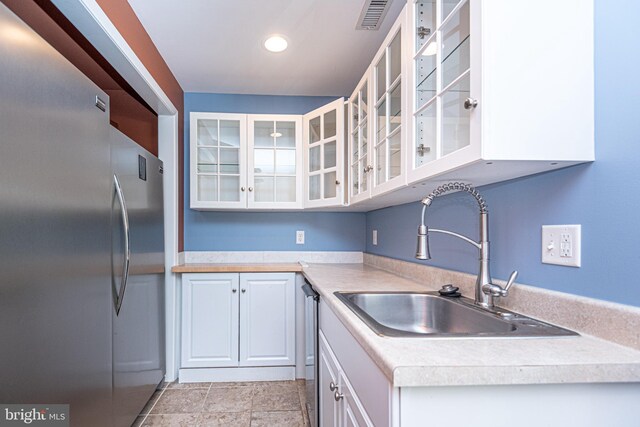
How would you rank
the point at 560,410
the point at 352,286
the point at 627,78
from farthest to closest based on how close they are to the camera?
the point at 352,286
the point at 627,78
the point at 560,410

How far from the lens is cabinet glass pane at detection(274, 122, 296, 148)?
9.41 feet

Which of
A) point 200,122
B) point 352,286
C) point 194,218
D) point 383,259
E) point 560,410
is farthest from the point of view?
point 194,218

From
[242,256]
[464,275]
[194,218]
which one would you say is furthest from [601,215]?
[194,218]

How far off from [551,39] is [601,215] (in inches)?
18.6

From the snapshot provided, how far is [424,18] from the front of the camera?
123 cm

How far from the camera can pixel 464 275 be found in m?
1.46

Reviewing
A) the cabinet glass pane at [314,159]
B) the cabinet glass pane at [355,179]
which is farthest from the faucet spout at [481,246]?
the cabinet glass pane at [314,159]

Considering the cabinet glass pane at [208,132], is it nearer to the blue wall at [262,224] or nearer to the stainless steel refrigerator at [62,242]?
the blue wall at [262,224]

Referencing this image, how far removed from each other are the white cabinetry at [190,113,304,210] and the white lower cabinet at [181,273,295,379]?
627 mm

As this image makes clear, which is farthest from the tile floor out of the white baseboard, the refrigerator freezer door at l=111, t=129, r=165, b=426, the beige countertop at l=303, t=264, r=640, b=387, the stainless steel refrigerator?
the beige countertop at l=303, t=264, r=640, b=387

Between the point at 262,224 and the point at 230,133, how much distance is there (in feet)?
2.74

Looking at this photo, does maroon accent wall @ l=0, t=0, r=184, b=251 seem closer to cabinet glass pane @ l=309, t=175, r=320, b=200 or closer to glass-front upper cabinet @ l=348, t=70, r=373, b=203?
cabinet glass pane @ l=309, t=175, r=320, b=200

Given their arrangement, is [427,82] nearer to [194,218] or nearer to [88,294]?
[88,294]

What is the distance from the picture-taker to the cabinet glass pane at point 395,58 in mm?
1463
